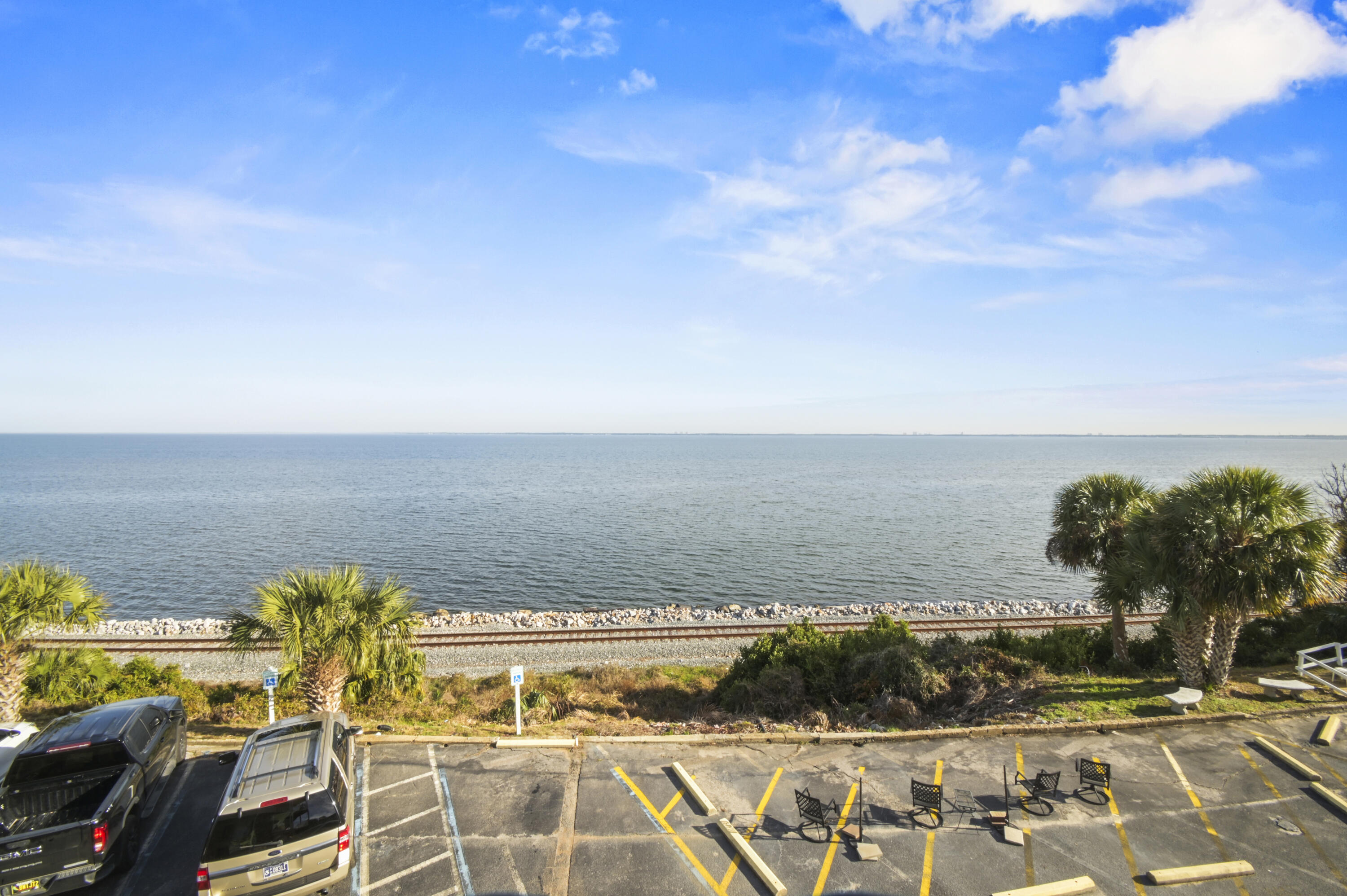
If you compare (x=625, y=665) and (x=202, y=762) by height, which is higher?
(x=202, y=762)

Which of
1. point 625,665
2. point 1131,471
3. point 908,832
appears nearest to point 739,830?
point 908,832

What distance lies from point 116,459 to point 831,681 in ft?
823

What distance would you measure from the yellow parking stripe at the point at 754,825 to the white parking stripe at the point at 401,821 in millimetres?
5142

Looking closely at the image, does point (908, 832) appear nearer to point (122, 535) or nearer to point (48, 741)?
point (48, 741)

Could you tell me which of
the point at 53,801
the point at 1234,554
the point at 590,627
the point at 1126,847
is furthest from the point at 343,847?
the point at 590,627

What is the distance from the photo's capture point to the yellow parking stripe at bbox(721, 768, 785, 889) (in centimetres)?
895

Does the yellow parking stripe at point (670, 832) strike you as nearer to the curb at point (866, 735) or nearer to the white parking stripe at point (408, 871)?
the curb at point (866, 735)

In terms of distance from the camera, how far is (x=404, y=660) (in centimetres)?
1514

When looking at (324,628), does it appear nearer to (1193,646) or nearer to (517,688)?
(517,688)

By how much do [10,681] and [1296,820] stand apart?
976 inches

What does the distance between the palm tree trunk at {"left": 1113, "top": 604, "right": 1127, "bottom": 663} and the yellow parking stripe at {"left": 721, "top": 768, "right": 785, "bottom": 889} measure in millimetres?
12778

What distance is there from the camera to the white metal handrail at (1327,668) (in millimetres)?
14719

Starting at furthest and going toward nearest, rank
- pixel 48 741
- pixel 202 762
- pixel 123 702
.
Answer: pixel 202 762 → pixel 123 702 → pixel 48 741

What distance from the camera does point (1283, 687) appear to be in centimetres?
1432
